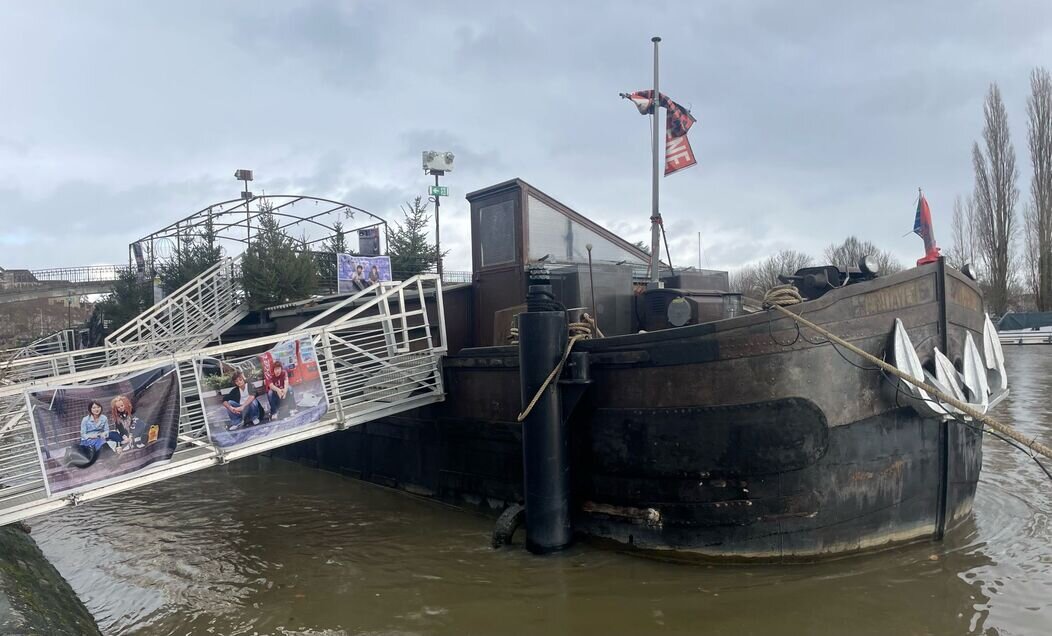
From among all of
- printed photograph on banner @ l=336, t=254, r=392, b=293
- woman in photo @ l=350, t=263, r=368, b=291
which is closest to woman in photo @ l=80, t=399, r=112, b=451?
printed photograph on banner @ l=336, t=254, r=392, b=293

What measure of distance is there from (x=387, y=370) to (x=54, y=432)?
145 inches

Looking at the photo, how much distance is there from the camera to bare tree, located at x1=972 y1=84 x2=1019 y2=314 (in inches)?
1526

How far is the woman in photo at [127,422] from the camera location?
611 cm

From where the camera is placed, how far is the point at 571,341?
6789 mm

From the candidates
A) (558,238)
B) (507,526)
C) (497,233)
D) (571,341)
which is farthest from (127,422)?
(558,238)

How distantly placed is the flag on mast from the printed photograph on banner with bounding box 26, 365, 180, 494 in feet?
21.3

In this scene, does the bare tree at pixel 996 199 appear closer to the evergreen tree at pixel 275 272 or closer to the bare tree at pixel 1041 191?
the bare tree at pixel 1041 191

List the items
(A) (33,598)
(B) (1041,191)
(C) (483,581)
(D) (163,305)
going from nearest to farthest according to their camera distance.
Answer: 1. (A) (33,598)
2. (C) (483,581)
3. (D) (163,305)
4. (B) (1041,191)

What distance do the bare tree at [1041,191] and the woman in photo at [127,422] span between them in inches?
1756

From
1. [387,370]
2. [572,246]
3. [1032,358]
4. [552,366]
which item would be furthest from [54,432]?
[1032,358]

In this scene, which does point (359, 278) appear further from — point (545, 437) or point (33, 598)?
point (33, 598)

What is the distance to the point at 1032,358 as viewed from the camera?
2909 cm

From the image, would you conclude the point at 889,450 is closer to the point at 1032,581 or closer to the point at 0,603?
the point at 1032,581

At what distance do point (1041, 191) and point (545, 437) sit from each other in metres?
42.7
